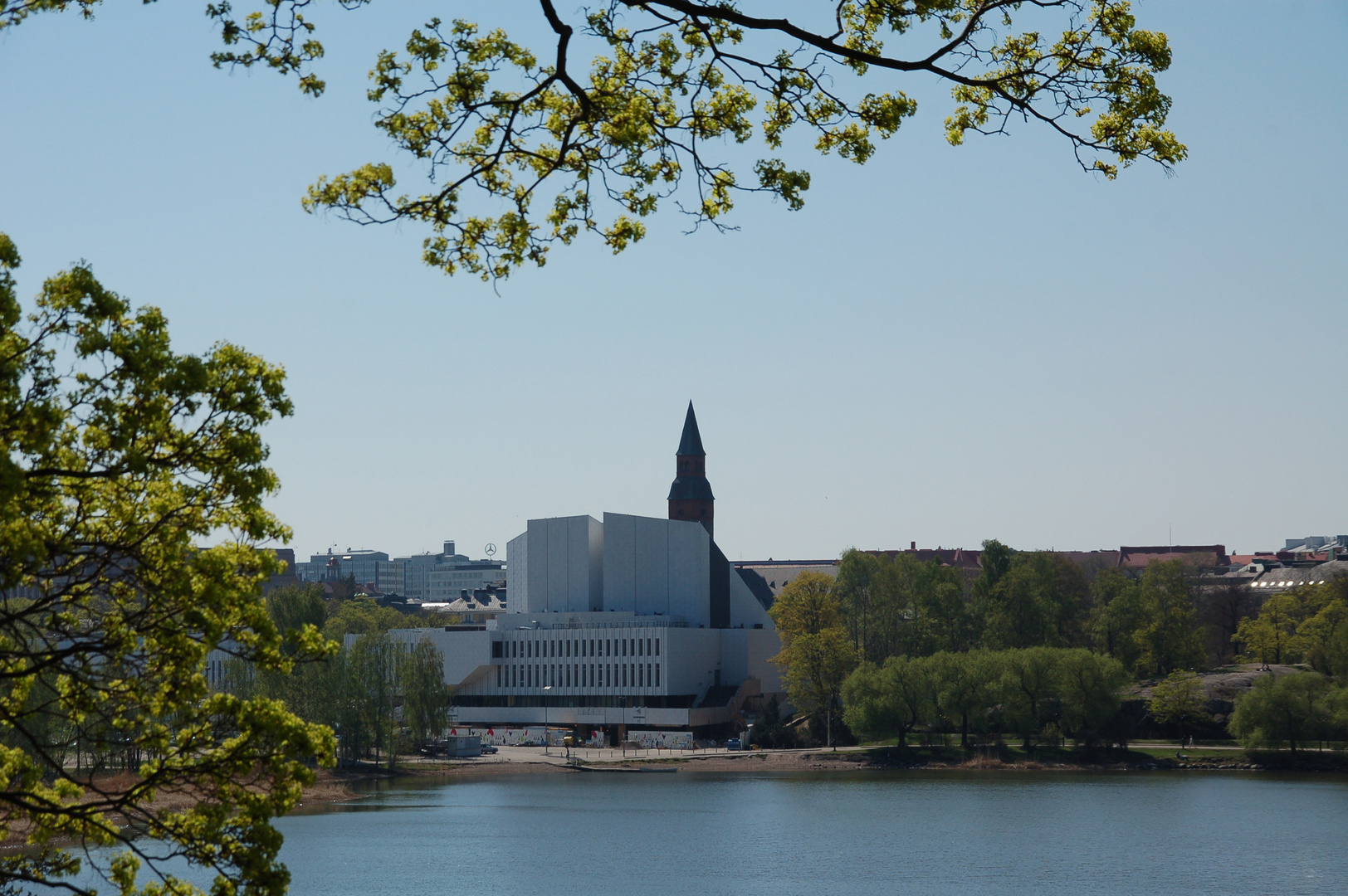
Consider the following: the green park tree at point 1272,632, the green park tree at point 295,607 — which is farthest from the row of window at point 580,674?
the green park tree at point 1272,632

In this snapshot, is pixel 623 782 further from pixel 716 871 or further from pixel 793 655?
pixel 716 871

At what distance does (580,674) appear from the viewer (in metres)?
83.0

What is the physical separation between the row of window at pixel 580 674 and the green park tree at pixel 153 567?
2818 inches

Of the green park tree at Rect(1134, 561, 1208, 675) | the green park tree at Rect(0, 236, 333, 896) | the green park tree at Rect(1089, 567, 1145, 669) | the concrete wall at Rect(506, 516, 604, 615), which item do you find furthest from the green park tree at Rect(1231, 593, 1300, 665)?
the green park tree at Rect(0, 236, 333, 896)

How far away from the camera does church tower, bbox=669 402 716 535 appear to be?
109 metres

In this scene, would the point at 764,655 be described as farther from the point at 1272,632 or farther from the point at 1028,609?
the point at 1272,632

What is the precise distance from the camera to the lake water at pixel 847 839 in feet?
114

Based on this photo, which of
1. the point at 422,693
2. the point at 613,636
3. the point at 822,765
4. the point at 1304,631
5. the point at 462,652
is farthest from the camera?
the point at 462,652

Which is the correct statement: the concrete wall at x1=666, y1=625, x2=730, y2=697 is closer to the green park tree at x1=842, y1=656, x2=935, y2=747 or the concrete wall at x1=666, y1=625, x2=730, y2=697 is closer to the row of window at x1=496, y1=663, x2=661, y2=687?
the row of window at x1=496, y1=663, x2=661, y2=687

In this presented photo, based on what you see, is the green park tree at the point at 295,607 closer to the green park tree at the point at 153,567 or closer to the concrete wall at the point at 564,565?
the concrete wall at the point at 564,565

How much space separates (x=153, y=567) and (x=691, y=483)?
331ft

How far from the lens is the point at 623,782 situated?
203 feet

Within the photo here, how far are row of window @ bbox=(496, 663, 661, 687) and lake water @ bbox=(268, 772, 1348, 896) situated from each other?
22.1 metres

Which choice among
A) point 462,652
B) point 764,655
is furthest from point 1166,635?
point 462,652
